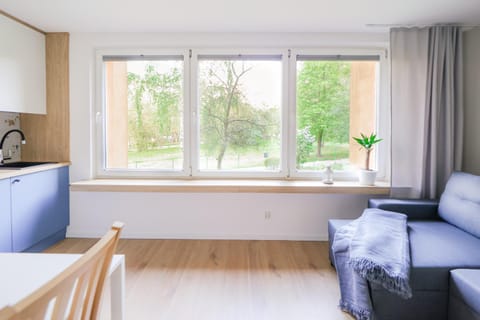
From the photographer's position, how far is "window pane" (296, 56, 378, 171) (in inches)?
138

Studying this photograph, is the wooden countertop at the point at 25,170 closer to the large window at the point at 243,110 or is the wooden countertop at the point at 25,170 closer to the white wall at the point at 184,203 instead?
the white wall at the point at 184,203

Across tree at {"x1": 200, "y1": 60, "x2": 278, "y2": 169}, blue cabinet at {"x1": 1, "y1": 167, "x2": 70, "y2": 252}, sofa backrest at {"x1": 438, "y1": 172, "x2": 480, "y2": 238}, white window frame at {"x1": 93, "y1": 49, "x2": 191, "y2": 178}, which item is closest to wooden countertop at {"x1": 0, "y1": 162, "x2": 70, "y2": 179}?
blue cabinet at {"x1": 1, "y1": 167, "x2": 70, "y2": 252}

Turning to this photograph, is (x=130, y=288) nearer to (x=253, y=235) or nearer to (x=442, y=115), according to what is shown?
(x=253, y=235)

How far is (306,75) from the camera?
11.5 feet

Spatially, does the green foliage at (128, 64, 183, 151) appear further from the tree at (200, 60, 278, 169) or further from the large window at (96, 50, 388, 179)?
the tree at (200, 60, 278, 169)

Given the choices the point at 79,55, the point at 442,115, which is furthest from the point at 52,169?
the point at 442,115

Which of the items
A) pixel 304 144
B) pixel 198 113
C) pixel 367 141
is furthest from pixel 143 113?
pixel 367 141

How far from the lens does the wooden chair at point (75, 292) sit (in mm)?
513

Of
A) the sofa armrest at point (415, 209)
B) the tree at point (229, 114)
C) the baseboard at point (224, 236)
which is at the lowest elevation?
the baseboard at point (224, 236)

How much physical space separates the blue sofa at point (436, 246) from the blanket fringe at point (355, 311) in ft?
0.20

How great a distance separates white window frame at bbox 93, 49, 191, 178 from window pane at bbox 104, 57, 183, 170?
5 cm

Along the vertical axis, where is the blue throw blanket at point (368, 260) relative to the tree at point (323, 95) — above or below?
below

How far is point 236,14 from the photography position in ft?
9.37

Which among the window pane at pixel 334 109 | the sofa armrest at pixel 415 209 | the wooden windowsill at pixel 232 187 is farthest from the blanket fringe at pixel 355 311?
the window pane at pixel 334 109
